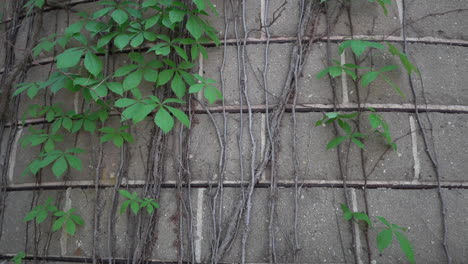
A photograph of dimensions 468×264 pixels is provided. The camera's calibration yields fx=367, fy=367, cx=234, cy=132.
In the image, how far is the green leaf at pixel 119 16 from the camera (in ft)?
5.37

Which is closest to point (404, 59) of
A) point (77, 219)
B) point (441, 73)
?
point (441, 73)

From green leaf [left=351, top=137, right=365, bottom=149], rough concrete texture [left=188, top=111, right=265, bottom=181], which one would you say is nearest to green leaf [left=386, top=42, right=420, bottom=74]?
green leaf [left=351, top=137, right=365, bottom=149]

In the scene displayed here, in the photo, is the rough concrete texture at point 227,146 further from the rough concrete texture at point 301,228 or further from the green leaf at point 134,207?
the green leaf at point 134,207

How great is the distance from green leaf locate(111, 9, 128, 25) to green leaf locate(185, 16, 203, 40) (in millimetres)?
282

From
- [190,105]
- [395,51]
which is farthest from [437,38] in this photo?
[190,105]

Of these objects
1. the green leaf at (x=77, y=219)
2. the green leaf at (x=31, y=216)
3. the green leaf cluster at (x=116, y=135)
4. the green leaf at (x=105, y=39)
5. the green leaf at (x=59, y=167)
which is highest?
the green leaf at (x=105, y=39)

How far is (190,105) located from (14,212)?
1.08m

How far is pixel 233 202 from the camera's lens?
1.68 metres

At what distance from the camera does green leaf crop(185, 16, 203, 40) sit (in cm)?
165

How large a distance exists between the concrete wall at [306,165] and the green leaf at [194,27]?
21 cm

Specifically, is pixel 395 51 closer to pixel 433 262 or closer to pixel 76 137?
pixel 433 262

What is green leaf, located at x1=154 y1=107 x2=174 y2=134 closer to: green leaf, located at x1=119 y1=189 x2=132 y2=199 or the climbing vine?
the climbing vine

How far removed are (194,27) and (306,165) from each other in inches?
32.0

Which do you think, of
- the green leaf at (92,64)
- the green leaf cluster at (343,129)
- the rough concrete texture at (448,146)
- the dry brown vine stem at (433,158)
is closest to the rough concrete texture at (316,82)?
the green leaf cluster at (343,129)
